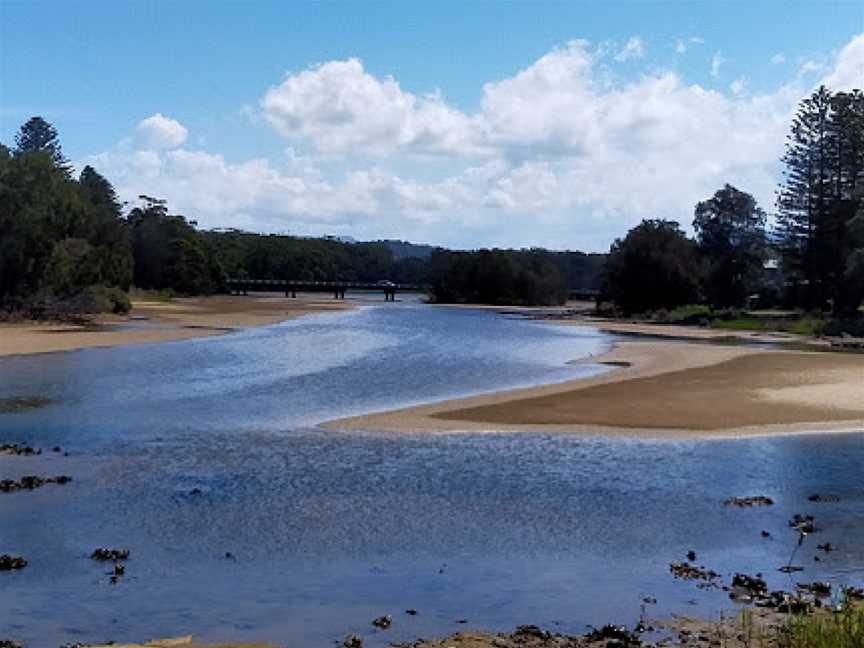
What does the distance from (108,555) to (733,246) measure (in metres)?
95.1

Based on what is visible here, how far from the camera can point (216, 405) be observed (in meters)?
32.7

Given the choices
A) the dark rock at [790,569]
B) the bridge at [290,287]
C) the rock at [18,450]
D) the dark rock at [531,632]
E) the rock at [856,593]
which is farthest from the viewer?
the bridge at [290,287]

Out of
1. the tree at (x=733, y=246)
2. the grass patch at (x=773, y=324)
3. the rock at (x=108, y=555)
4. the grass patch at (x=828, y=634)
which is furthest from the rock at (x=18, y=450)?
the tree at (x=733, y=246)

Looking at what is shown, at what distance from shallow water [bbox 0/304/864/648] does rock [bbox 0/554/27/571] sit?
8.0 inches

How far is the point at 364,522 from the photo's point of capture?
1748 cm

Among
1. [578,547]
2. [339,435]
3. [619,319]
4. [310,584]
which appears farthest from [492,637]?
[619,319]

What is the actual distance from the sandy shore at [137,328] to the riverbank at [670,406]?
26.5 meters

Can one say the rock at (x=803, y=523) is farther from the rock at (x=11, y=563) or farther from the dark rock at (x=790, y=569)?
the rock at (x=11, y=563)

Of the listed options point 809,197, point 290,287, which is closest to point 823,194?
point 809,197

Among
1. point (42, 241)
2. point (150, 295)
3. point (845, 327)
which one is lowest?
point (150, 295)

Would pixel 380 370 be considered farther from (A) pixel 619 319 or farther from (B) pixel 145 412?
Result: (A) pixel 619 319

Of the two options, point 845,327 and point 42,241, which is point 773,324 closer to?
point 845,327

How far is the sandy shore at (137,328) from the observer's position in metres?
55.6

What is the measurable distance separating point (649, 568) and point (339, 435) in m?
12.7
